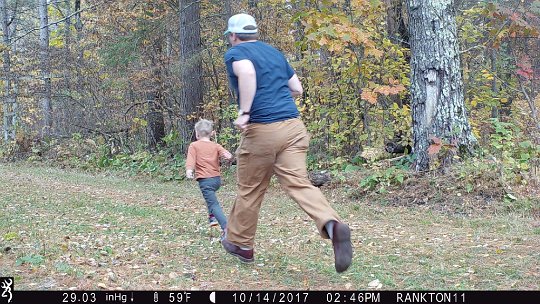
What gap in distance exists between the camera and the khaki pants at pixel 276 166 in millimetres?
4641

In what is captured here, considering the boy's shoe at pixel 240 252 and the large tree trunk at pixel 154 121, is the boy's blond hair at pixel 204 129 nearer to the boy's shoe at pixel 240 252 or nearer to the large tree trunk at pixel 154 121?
the boy's shoe at pixel 240 252

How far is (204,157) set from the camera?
6648 mm

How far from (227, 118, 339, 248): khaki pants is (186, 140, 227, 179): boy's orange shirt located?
5.76ft

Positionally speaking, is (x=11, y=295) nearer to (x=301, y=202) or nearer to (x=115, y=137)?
(x=301, y=202)

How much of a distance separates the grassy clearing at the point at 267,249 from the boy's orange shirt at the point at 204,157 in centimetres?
79

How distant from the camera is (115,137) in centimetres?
1941

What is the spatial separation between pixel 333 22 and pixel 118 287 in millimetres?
7295

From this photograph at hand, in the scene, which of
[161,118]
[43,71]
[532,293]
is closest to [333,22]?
[532,293]

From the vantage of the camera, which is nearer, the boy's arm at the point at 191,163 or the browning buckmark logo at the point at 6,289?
the browning buckmark logo at the point at 6,289

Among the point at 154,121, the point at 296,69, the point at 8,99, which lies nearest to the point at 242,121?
the point at 296,69

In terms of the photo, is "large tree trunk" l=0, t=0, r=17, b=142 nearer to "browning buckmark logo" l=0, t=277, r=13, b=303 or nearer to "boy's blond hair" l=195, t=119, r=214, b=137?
"boy's blond hair" l=195, t=119, r=214, b=137
